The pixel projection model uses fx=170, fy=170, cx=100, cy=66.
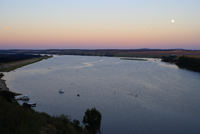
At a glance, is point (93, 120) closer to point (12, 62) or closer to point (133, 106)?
point (133, 106)

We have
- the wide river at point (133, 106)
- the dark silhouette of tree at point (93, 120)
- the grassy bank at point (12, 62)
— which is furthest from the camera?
the grassy bank at point (12, 62)

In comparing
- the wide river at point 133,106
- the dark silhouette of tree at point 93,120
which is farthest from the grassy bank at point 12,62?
the dark silhouette of tree at point 93,120

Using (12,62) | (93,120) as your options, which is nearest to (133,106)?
(93,120)

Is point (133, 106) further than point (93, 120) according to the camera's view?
Yes

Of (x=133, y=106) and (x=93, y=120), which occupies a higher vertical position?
(x=93, y=120)

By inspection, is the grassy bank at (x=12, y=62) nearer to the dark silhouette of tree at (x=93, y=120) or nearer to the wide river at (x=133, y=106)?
the wide river at (x=133, y=106)

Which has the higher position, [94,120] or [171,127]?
[94,120]

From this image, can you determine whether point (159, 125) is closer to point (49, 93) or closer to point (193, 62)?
point (49, 93)

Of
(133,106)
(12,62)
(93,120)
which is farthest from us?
(12,62)

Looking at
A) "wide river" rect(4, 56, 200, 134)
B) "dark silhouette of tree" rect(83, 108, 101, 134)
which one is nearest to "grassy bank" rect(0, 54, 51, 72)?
"wide river" rect(4, 56, 200, 134)

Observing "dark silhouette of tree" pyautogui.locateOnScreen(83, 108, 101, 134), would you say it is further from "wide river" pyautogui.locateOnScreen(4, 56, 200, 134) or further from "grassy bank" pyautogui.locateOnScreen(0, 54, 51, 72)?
"grassy bank" pyautogui.locateOnScreen(0, 54, 51, 72)

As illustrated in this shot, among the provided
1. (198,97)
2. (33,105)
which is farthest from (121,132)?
(198,97)
